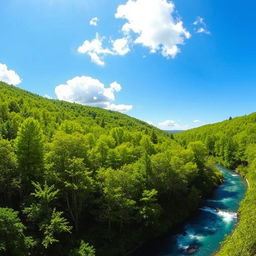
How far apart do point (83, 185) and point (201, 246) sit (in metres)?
19.9

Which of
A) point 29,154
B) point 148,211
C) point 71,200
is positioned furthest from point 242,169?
point 29,154

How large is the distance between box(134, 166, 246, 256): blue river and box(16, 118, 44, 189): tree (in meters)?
19.6

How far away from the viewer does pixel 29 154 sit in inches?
1400

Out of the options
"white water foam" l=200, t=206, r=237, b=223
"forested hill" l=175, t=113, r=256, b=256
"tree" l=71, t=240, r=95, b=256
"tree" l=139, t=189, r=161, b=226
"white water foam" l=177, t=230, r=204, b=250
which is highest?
"forested hill" l=175, t=113, r=256, b=256

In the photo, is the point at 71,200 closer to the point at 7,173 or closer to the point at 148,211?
the point at 7,173

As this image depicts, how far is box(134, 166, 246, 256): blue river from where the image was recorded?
34.1 meters

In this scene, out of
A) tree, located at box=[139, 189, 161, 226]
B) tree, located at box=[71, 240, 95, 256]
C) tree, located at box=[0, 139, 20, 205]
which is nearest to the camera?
tree, located at box=[71, 240, 95, 256]

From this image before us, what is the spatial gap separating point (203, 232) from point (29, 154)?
103ft

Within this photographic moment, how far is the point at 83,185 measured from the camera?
34125 mm

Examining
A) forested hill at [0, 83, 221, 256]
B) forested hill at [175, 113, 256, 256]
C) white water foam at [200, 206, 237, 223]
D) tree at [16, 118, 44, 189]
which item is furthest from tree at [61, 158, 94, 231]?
white water foam at [200, 206, 237, 223]

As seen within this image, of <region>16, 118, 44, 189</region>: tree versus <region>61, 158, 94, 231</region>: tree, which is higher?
<region>16, 118, 44, 189</region>: tree

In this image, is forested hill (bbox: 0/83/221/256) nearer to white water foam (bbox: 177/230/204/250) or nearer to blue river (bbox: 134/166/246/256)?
blue river (bbox: 134/166/246/256)

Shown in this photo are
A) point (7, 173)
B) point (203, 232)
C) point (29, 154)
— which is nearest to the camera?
point (7, 173)

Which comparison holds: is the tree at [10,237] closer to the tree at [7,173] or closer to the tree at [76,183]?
the tree at [7,173]
